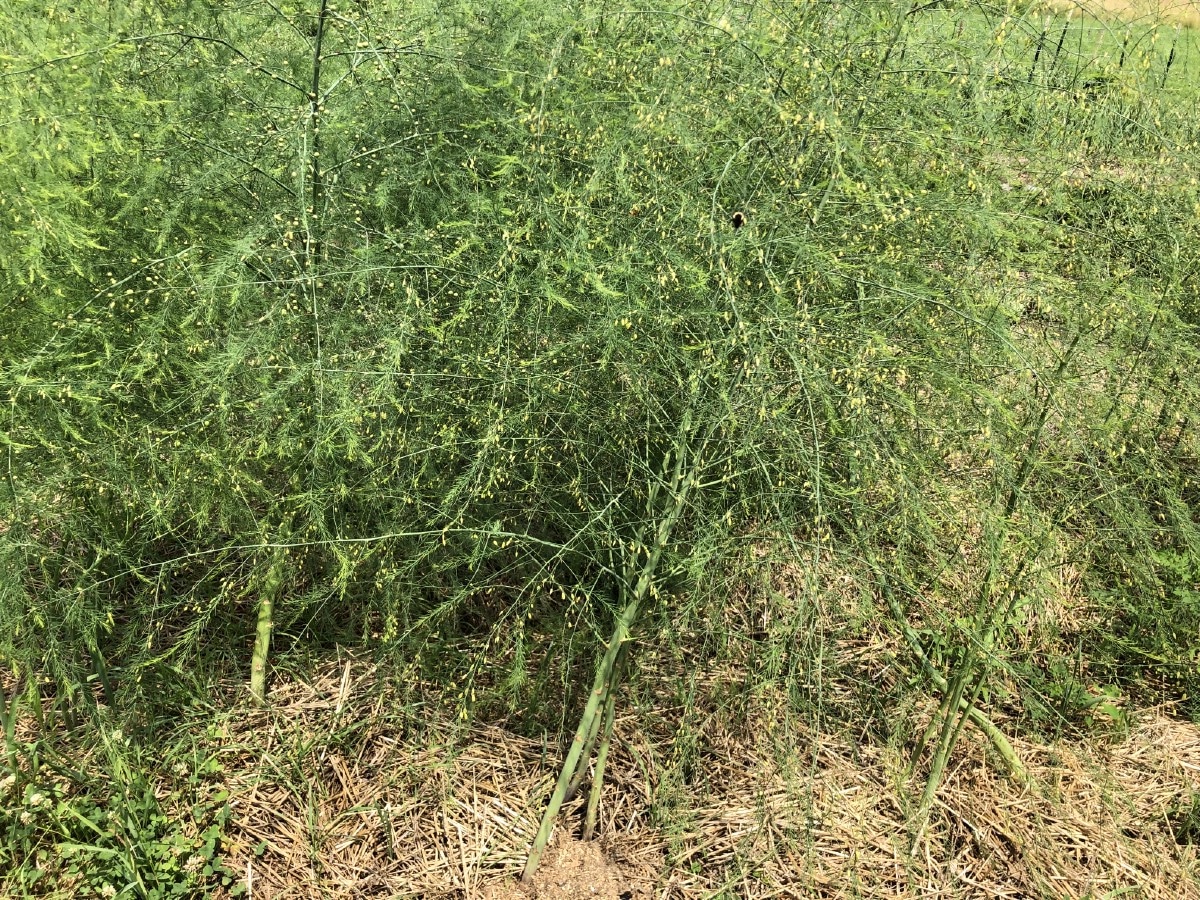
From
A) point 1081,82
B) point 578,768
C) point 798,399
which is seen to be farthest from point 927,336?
point 578,768

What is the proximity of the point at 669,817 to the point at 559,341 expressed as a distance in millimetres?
1373

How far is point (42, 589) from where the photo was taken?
9.86ft

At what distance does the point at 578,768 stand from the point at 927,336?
1.54 meters

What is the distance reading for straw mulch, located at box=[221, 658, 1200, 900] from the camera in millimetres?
2834

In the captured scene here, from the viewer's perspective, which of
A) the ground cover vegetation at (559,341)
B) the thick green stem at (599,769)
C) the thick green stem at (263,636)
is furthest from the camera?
the thick green stem at (263,636)

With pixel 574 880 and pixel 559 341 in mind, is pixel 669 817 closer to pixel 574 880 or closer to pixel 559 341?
pixel 574 880

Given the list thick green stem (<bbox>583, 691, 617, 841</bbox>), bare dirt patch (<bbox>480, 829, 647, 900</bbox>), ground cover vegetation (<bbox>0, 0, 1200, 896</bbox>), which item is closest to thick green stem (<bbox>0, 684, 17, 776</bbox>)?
ground cover vegetation (<bbox>0, 0, 1200, 896</bbox>)

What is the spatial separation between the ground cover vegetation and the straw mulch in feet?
0.34

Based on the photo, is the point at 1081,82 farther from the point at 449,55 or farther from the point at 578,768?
the point at 578,768

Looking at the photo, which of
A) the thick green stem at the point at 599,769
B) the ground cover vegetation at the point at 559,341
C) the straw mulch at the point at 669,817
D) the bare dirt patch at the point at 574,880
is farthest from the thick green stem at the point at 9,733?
the thick green stem at the point at 599,769

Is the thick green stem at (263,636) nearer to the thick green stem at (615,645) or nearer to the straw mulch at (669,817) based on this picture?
the straw mulch at (669,817)

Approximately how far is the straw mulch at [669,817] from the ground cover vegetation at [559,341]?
4.1 inches

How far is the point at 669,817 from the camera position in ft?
9.37

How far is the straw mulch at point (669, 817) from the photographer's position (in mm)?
2834
